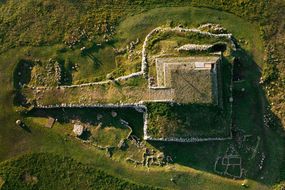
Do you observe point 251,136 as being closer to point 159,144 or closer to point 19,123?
point 159,144

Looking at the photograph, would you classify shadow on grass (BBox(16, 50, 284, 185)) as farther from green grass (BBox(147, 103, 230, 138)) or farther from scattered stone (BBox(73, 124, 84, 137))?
scattered stone (BBox(73, 124, 84, 137))

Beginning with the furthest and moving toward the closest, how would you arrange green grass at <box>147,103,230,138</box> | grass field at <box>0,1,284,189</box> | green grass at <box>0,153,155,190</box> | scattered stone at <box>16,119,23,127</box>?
scattered stone at <box>16,119,23,127</box> < green grass at <box>0,153,155,190</box> < grass field at <box>0,1,284,189</box> < green grass at <box>147,103,230,138</box>

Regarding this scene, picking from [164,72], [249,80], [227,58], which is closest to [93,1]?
[164,72]

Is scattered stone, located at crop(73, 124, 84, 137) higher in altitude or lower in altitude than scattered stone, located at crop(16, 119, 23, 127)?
lower

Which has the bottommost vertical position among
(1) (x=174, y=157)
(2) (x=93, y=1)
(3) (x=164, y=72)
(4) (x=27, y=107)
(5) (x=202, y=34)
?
(1) (x=174, y=157)

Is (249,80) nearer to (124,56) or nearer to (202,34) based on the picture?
(202,34)

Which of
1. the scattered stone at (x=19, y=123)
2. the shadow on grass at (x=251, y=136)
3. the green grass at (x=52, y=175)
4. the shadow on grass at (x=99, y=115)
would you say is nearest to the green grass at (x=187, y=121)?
the shadow on grass at (x=251, y=136)

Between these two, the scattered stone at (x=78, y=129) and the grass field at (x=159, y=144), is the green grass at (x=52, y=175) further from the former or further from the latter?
the scattered stone at (x=78, y=129)

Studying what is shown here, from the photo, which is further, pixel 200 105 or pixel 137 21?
pixel 137 21

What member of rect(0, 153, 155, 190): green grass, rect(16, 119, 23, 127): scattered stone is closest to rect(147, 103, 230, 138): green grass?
rect(0, 153, 155, 190): green grass
